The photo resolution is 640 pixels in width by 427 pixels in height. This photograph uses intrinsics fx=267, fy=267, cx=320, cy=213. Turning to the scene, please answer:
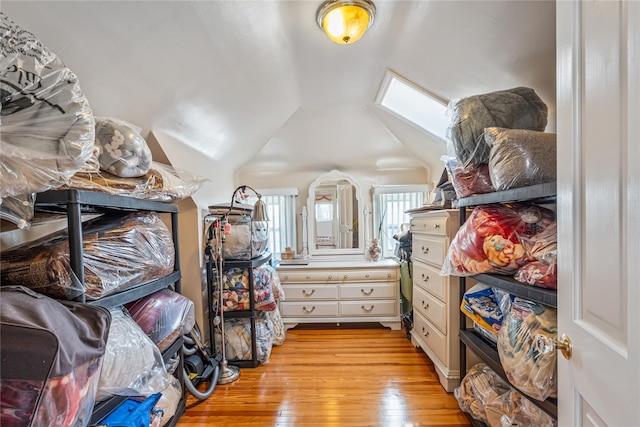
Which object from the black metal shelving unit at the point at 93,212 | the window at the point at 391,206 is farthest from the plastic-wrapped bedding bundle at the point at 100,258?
the window at the point at 391,206

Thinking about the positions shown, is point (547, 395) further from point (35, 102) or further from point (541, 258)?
point (35, 102)

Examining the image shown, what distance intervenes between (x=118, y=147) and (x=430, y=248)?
198cm

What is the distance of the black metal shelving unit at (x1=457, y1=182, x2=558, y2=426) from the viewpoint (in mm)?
944

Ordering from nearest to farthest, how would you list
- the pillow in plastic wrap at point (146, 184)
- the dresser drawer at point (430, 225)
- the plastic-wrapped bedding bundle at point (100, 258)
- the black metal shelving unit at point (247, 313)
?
the plastic-wrapped bedding bundle at point (100, 258) → the pillow in plastic wrap at point (146, 184) → the dresser drawer at point (430, 225) → the black metal shelving unit at point (247, 313)

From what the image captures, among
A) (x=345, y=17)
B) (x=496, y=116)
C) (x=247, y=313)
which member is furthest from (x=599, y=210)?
(x=247, y=313)

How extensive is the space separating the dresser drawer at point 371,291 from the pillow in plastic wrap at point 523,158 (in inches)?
73.5

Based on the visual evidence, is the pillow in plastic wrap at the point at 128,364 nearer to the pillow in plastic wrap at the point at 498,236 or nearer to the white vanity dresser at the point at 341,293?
the pillow in plastic wrap at the point at 498,236

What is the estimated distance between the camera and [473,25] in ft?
4.26

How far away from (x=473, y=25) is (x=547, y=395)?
1.59 m

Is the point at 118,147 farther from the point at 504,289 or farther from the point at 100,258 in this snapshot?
the point at 504,289

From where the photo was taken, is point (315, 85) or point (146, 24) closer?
point (146, 24)

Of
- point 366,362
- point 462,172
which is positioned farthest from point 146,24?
point 366,362

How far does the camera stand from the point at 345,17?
1.32 m

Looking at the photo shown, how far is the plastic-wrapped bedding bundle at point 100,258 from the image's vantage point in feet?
2.94
